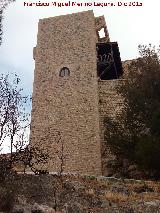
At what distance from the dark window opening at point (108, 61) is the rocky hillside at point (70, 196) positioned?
1283cm

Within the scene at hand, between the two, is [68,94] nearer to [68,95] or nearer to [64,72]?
[68,95]

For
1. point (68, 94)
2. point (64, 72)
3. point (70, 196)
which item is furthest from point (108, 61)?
point (70, 196)

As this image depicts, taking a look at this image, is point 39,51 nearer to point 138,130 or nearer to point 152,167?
point 138,130

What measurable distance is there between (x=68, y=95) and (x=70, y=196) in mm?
11725

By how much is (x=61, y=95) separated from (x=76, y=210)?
497 inches

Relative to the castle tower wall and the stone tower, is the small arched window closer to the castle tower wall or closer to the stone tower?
the stone tower

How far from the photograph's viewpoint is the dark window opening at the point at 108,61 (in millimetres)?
26250

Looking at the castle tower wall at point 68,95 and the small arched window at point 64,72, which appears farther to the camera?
the small arched window at point 64,72

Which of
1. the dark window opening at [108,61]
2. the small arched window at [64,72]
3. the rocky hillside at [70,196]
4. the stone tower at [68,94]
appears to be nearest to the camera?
the rocky hillside at [70,196]

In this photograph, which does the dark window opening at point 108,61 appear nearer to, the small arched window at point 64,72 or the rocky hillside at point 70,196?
the small arched window at point 64,72

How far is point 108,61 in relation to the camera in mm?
26094

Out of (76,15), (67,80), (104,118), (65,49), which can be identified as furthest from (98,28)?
(104,118)

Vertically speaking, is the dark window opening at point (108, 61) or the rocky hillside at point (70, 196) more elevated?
the dark window opening at point (108, 61)

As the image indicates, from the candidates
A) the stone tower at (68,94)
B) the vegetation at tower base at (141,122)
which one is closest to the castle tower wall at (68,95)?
the stone tower at (68,94)
